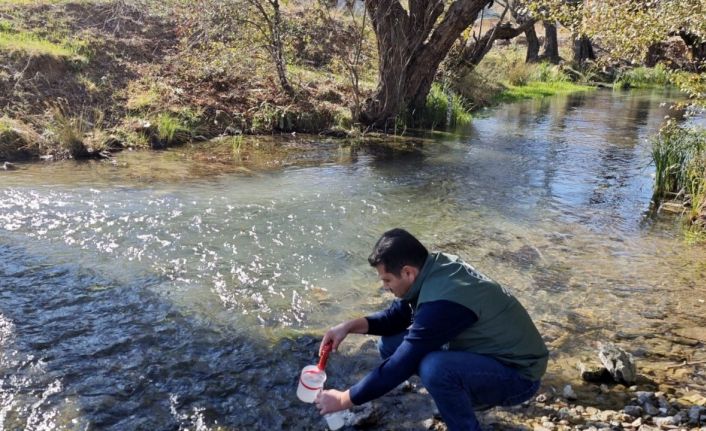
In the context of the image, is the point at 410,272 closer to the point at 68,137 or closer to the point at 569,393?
the point at 569,393

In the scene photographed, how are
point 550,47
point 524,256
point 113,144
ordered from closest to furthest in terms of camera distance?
1. point 524,256
2. point 113,144
3. point 550,47

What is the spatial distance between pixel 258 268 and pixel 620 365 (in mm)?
3392

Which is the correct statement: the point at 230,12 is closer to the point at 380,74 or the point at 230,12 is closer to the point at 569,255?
the point at 380,74

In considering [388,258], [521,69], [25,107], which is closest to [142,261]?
[388,258]

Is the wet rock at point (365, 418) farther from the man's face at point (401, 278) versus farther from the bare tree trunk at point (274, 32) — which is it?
the bare tree trunk at point (274, 32)

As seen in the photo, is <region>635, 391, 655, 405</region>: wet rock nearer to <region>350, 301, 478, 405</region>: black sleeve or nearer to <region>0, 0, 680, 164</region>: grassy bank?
<region>350, 301, 478, 405</region>: black sleeve

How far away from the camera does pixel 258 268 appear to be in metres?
5.93

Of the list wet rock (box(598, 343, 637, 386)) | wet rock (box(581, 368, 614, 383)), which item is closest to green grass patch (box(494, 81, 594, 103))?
wet rock (box(598, 343, 637, 386))

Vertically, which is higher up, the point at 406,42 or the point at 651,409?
the point at 406,42

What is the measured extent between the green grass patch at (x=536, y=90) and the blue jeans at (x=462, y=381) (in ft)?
61.9

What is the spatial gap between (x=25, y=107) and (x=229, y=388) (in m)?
9.08

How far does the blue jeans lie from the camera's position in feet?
10.0

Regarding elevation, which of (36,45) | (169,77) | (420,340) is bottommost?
A: (420,340)

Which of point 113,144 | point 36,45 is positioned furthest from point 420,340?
point 36,45
